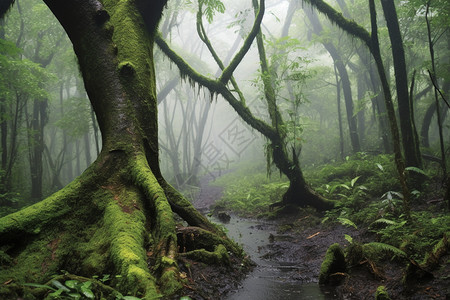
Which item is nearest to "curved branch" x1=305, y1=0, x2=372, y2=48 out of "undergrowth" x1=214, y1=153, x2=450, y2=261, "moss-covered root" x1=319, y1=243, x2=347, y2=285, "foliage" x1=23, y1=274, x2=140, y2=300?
"undergrowth" x1=214, y1=153, x2=450, y2=261

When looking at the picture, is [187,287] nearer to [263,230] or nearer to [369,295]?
[369,295]

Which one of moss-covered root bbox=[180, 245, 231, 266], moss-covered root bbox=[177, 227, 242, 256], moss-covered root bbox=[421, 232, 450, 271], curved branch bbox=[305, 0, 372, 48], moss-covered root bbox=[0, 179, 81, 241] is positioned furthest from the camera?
curved branch bbox=[305, 0, 372, 48]

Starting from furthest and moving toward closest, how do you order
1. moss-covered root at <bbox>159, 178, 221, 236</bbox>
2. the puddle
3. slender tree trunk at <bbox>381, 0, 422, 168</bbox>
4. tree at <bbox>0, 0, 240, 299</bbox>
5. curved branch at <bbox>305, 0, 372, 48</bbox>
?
curved branch at <bbox>305, 0, 372, 48</bbox> → slender tree trunk at <bbox>381, 0, 422, 168</bbox> → moss-covered root at <bbox>159, 178, 221, 236</bbox> → the puddle → tree at <bbox>0, 0, 240, 299</bbox>

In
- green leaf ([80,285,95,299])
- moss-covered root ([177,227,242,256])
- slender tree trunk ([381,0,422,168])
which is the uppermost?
slender tree trunk ([381,0,422,168])

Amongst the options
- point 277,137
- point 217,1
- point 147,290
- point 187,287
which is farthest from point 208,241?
point 217,1

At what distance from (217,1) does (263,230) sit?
639 cm

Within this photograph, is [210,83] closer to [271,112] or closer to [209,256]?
[271,112]

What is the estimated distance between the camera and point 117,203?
319cm

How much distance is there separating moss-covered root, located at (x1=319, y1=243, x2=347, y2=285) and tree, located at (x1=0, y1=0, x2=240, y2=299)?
1240 millimetres

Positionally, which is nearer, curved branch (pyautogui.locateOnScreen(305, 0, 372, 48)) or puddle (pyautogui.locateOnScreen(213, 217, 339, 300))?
puddle (pyautogui.locateOnScreen(213, 217, 339, 300))

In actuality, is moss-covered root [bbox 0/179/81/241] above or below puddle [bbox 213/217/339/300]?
above

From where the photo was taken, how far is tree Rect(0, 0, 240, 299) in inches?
99.3

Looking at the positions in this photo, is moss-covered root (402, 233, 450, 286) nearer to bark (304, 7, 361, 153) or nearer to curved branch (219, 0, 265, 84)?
curved branch (219, 0, 265, 84)

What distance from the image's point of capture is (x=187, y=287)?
2531 millimetres
